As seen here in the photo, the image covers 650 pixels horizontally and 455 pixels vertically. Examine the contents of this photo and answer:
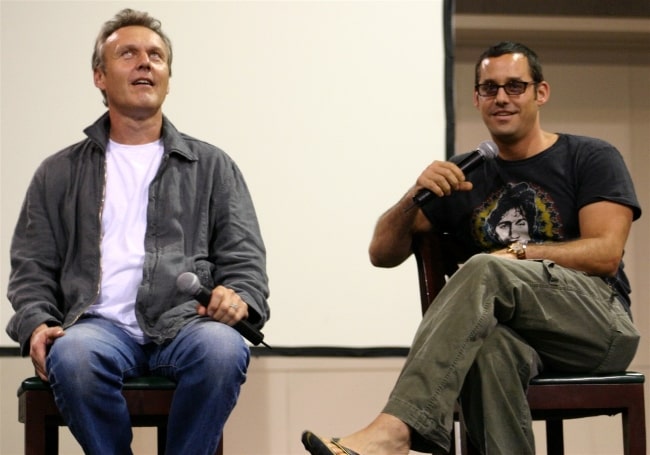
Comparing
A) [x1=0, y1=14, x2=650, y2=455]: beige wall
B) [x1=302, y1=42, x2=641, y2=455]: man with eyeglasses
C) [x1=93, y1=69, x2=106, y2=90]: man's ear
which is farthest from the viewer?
[x1=0, y1=14, x2=650, y2=455]: beige wall

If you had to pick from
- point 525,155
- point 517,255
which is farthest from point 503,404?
point 525,155

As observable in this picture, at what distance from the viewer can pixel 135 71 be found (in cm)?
248

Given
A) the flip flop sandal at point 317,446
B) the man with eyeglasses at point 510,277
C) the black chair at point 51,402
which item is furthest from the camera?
the black chair at point 51,402

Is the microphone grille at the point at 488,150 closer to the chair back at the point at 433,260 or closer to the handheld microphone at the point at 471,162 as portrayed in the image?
the handheld microphone at the point at 471,162

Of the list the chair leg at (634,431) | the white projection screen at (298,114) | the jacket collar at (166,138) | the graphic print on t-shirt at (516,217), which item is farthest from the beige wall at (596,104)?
the jacket collar at (166,138)

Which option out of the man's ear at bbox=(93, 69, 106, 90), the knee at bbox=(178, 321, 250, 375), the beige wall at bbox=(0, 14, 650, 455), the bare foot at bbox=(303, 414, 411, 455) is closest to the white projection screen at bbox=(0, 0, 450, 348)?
the beige wall at bbox=(0, 14, 650, 455)

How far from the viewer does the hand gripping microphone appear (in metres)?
2.09

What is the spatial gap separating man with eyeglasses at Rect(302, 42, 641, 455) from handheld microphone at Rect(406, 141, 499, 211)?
20 millimetres

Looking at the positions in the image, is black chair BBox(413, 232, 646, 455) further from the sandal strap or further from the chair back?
the sandal strap

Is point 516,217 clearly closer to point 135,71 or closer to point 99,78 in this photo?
point 135,71

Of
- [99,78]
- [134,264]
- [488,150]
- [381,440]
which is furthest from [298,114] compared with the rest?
[381,440]

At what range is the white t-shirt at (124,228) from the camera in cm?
231

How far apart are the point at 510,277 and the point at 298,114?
1342mm

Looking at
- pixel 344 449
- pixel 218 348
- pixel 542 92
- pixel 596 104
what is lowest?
pixel 344 449
